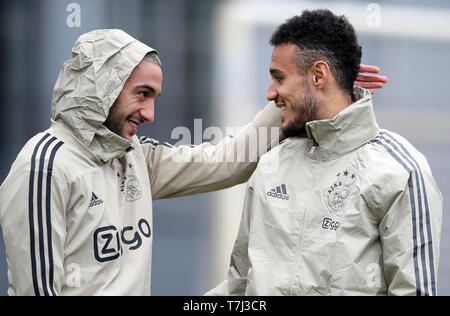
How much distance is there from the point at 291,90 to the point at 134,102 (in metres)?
0.59

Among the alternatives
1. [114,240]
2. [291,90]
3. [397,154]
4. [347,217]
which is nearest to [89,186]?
[114,240]

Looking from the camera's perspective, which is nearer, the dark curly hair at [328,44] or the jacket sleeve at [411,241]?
the jacket sleeve at [411,241]

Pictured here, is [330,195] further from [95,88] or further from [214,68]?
[214,68]

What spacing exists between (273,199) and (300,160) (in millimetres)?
182

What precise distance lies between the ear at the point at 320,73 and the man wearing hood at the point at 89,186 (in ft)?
1.24

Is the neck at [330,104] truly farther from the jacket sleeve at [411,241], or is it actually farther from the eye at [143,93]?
the eye at [143,93]

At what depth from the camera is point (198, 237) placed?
5844 millimetres

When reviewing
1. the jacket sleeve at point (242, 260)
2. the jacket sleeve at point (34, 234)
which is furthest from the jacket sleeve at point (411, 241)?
the jacket sleeve at point (34, 234)

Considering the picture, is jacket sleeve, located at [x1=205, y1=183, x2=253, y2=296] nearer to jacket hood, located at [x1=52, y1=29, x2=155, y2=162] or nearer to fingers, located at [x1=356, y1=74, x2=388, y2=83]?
jacket hood, located at [x1=52, y1=29, x2=155, y2=162]

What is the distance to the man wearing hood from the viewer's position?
239 centimetres

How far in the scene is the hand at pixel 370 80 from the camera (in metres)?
2.77

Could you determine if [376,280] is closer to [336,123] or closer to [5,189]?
[336,123]

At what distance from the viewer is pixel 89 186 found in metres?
2.52
